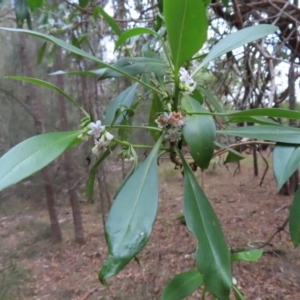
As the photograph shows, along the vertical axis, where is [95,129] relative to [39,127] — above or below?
above

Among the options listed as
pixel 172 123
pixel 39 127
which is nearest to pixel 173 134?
pixel 172 123

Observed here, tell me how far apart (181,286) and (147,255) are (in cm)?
167

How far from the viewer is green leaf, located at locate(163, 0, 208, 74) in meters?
0.38

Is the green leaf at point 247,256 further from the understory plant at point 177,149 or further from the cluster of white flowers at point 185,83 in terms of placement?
the cluster of white flowers at point 185,83

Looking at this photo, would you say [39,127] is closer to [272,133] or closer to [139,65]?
[139,65]

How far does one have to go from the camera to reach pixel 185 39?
0.40 meters

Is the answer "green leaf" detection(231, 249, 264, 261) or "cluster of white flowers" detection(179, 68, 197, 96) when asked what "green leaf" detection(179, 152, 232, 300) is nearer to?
"cluster of white flowers" detection(179, 68, 197, 96)

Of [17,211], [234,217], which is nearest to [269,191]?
[234,217]

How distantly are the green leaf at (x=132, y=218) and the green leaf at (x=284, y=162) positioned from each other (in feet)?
0.48

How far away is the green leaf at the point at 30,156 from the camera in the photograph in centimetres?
34

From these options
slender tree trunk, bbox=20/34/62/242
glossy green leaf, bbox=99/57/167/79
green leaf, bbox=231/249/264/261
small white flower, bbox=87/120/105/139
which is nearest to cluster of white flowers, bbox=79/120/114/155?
small white flower, bbox=87/120/105/139

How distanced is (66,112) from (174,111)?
2419 mm

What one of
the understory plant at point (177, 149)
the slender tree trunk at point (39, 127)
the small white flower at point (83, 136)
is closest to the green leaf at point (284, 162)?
the understory plant at point (177, 149)

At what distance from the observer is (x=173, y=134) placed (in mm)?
444
